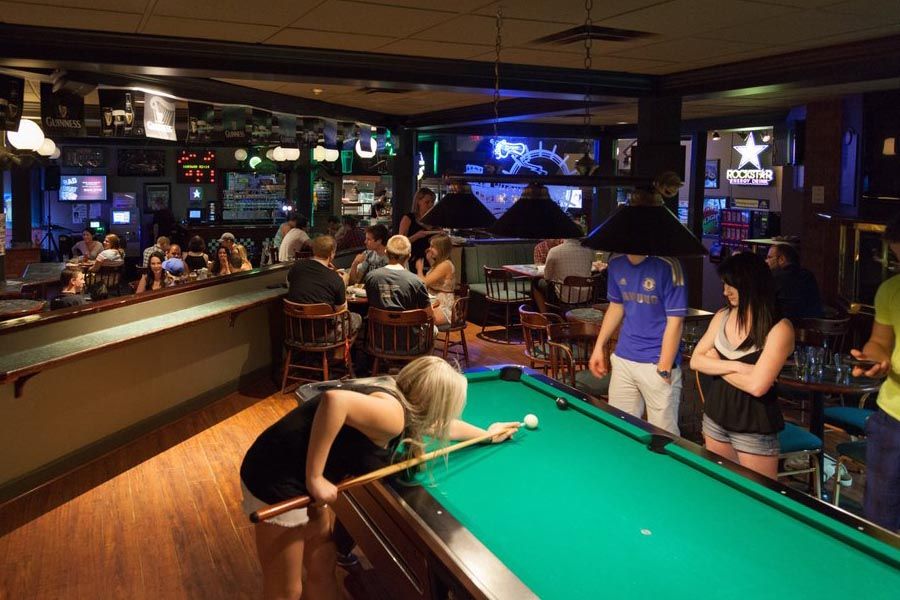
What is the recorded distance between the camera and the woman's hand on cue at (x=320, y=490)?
274 centimetres

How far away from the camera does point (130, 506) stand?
4746 mm

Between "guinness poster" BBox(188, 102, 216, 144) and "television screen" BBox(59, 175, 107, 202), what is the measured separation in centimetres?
1055

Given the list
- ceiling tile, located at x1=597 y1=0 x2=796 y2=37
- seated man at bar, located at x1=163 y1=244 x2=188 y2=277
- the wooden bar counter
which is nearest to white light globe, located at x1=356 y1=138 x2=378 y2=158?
seated man at bar, located at x1=163 y1=244 x2=188 y2=277

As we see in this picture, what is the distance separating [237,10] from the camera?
4328 mm

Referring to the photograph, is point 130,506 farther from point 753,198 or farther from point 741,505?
point 753,198

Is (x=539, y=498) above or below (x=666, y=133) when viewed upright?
below

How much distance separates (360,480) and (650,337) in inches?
87.0


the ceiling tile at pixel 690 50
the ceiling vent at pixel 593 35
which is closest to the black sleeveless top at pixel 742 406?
the ceiling vent at pixel 593 35

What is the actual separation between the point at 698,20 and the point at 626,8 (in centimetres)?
60

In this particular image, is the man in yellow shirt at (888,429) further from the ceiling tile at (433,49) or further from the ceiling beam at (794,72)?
the ceiling tile at (433,49)

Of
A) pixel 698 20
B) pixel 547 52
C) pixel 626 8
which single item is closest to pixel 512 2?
pixel 626 8

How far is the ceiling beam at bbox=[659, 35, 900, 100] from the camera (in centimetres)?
529

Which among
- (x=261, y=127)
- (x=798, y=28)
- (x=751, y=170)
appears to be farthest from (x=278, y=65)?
(x=751, y=170)

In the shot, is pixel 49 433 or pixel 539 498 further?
pixel 49 433
